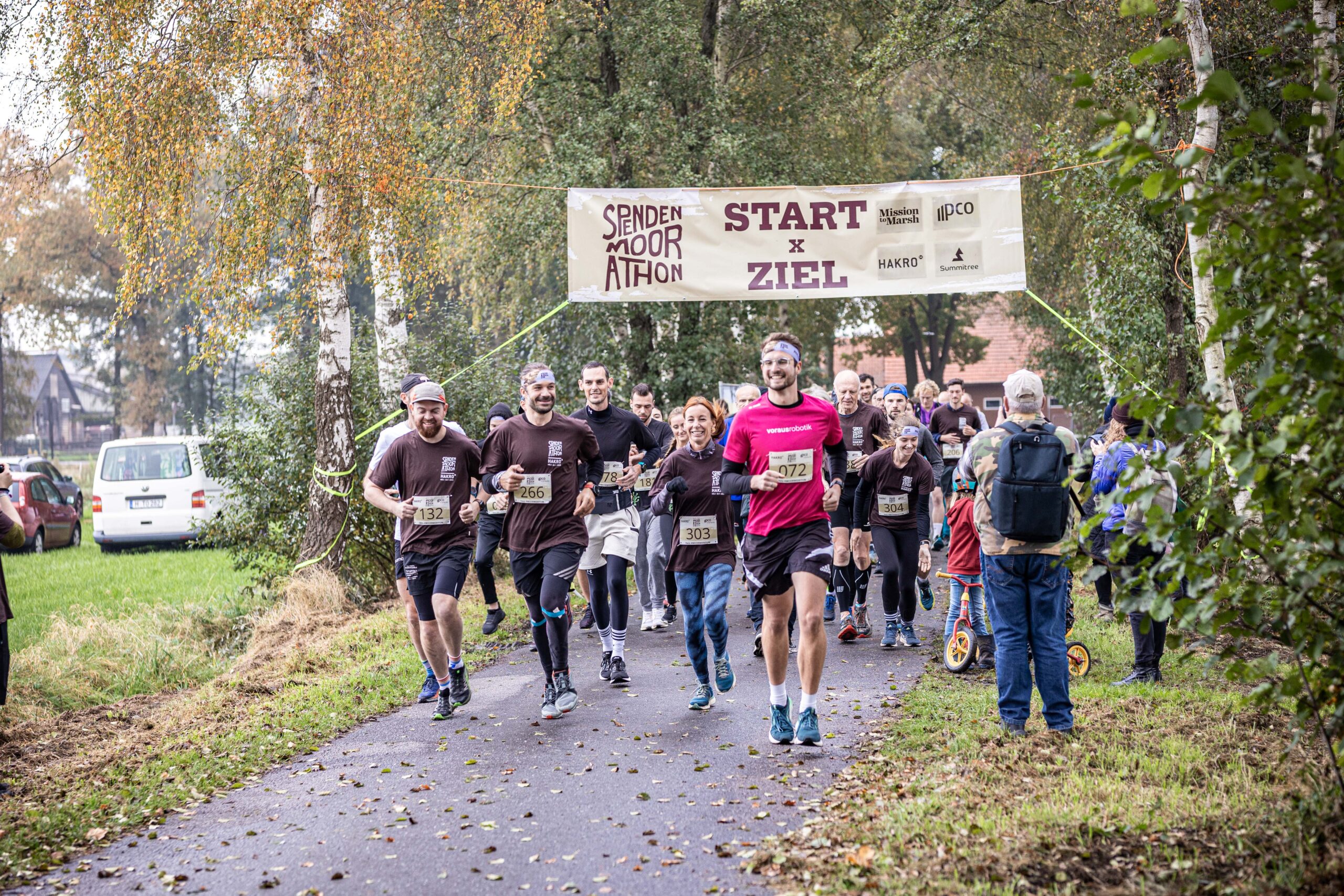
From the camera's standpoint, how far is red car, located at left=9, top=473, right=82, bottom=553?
22203 millimetres

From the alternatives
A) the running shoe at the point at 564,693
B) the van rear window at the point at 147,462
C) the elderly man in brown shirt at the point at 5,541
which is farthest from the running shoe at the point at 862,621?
the van rear window at the point at 147,462

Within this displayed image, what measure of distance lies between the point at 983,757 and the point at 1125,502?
2.63 metres

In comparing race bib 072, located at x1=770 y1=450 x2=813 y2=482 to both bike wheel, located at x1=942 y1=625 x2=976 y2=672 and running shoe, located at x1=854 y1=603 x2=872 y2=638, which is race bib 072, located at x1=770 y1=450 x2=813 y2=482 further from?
running shoe, located at x1=854 y1=603 x2=872 y2=638

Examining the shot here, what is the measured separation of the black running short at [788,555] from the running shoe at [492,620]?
4736 millimetres

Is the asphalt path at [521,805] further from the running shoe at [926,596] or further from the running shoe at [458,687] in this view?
the running shoe at [926,596]

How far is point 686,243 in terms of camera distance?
13.5 meters

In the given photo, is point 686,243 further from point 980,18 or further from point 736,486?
point 736,486

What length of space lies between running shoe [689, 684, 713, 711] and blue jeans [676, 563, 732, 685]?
0.04 meters

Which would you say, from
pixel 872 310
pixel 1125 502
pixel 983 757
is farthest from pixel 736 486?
pixel 872 310

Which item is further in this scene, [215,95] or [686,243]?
[686,243]

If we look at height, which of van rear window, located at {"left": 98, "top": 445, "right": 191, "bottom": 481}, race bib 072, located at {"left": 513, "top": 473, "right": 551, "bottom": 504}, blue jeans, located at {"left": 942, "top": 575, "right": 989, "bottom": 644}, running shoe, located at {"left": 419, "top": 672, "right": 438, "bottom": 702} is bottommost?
running shoe, located at {"left": 419, "top": 672, "right": 438, "bottom": 702}

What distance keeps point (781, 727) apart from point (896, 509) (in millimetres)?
3341

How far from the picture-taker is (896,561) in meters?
10.0

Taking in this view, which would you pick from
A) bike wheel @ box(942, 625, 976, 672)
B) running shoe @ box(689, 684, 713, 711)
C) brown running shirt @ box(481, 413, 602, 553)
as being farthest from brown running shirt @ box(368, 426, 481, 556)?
bike wheel @ box(942, 625, 976, 672)
